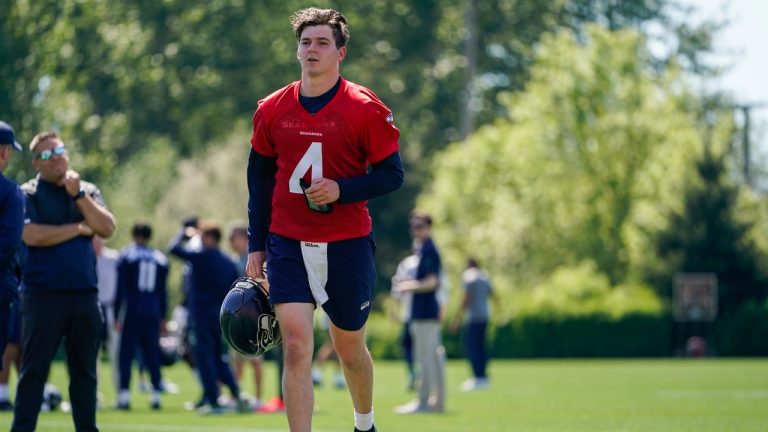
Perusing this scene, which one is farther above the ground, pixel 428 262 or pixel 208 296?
pixel 428 262

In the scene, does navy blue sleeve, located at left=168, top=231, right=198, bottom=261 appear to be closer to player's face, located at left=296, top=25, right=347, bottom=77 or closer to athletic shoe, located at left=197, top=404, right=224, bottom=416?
athletic shoe, located at left=197, top=404, right=224, bottom=416

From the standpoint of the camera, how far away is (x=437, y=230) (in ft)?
190

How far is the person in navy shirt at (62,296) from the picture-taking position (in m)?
10.2

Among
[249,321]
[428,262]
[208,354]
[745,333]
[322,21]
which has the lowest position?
[745,333]

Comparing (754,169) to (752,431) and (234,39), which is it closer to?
(234,39)

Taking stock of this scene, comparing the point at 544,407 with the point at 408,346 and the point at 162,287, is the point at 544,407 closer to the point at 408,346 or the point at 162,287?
the point at 162,287

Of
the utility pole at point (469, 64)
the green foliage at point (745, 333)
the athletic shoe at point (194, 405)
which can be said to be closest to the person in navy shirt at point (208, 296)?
the athletic shoe at point (194, 405)

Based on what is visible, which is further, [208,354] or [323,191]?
[208,354]

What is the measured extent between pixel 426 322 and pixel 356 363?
27.9 feet

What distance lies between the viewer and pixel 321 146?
8719 millimetres

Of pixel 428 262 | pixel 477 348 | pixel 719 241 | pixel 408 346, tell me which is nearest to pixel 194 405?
pixel 428 262

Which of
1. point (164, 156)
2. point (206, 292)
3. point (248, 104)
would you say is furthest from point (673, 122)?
point (206, 292)

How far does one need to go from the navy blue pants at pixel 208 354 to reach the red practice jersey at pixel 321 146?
A: 877 centimetres

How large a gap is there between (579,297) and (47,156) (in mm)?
37406
